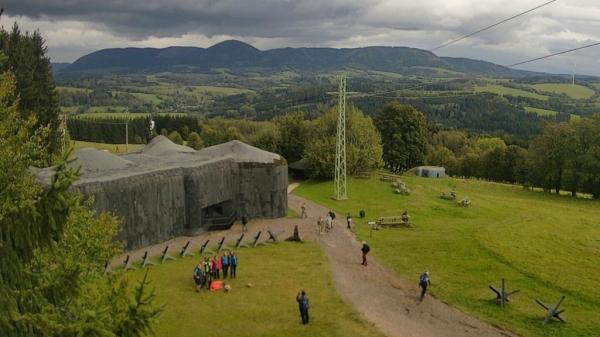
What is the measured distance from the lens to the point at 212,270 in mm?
28969

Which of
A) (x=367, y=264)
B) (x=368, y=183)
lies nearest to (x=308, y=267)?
(x=367, y=264)

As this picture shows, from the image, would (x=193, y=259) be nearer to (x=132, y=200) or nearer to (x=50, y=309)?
(x=132, y=200)

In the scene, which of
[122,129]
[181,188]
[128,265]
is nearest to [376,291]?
[128,265]

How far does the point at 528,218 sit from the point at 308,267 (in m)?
23.6

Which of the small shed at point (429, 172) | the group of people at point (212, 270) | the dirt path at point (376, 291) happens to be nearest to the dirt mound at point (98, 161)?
the dirt path at point (376, 291)

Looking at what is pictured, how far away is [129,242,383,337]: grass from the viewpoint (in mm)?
23375

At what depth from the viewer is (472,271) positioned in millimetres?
31453

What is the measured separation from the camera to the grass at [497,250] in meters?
25.8

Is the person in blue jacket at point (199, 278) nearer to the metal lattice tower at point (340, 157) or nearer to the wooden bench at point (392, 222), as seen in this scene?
the wooden bench at point (392, 222)

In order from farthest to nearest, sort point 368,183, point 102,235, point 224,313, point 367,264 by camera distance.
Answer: point 368,183, point 367,264, point 224,313, point 102,235

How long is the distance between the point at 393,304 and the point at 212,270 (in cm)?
972

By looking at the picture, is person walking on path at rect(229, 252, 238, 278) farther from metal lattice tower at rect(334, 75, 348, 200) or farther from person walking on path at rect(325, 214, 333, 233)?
metal lattice tower at rect(334, 75, 348, 200)

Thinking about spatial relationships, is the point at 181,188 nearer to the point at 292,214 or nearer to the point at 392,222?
the point at 292,214

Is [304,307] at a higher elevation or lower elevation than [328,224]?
higher
